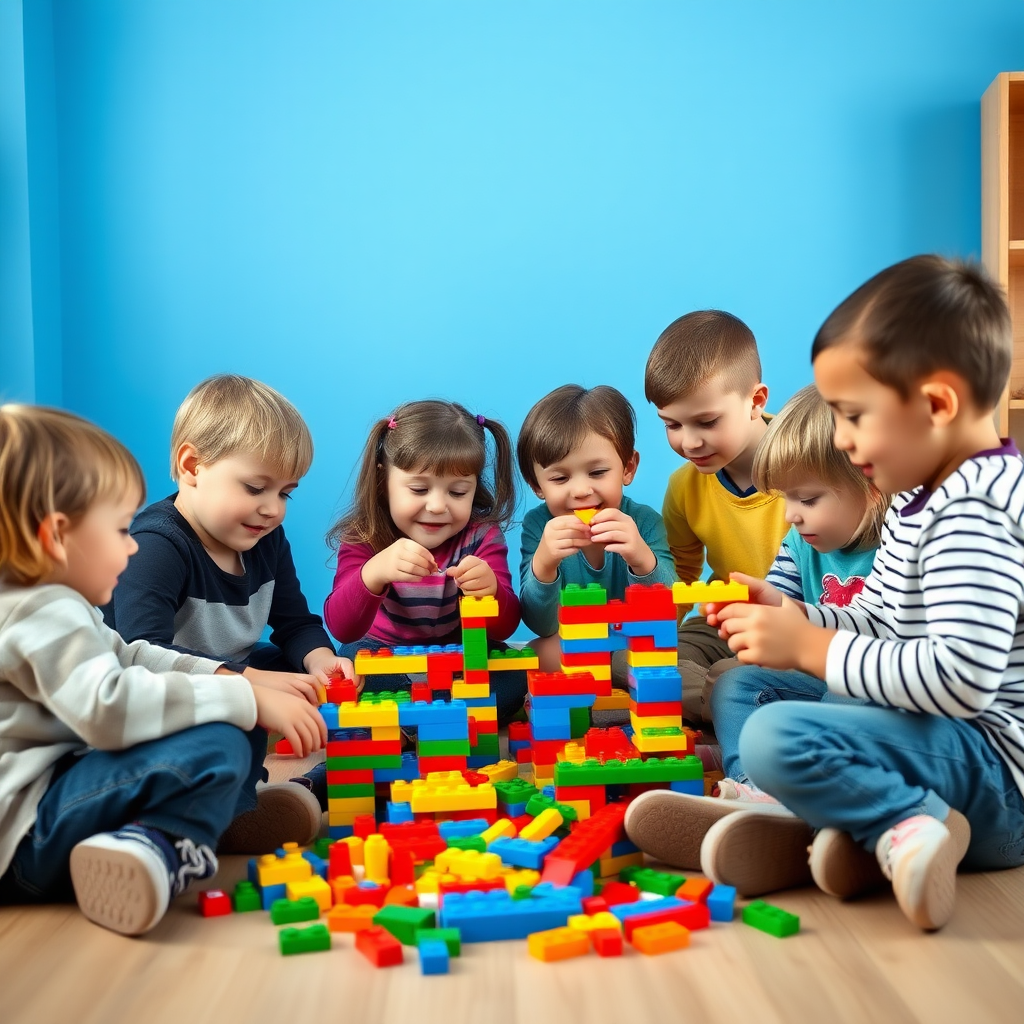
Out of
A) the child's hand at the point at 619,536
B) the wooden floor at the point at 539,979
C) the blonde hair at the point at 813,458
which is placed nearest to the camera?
the wooden floor at the point at 539,979

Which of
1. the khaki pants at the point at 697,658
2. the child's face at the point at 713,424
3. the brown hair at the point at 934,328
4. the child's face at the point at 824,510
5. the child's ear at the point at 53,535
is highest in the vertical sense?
the brown hair at the point at 934,328

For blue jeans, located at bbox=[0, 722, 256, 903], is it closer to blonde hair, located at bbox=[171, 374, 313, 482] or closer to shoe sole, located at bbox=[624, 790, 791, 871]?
shoe sole, located at bbox=[624, 790, 791, 871]

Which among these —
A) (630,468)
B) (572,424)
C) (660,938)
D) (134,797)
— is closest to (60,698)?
(134,797)

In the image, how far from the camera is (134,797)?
3.56 feet

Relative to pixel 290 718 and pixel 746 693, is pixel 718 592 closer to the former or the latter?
pixel 746 693

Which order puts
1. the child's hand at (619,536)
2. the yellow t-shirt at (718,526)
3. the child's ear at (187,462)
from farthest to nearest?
the yellow t-shirt at (718,526) < the child's ear at (187,462) < the child's hand at (619,536)

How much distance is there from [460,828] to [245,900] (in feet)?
0.83

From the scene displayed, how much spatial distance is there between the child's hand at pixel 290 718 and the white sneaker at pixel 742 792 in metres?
0.48

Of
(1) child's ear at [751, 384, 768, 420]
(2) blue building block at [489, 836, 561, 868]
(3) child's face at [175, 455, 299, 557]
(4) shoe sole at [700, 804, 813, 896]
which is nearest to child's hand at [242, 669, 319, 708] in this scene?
(3) child's face at [175, 455, 299, 557]

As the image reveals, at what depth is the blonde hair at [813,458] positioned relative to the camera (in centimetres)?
149

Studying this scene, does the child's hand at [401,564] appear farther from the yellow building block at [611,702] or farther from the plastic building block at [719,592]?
the plastic building block at [719,592]

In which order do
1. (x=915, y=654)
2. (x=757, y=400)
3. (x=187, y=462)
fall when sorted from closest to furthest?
(x=915, y=654), (x=187, y=462), (x=757, y=400)

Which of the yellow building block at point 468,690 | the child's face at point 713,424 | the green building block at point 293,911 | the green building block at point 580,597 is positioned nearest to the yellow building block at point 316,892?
the green building block at point 293,911

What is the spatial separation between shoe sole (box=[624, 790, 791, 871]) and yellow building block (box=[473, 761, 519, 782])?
0.24 metres
